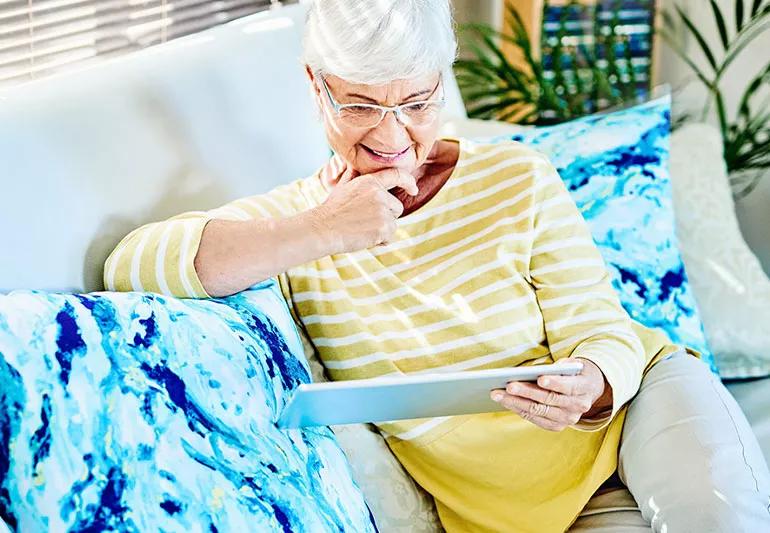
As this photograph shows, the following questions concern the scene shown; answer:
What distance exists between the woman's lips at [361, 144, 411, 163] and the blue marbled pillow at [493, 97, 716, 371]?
45cm

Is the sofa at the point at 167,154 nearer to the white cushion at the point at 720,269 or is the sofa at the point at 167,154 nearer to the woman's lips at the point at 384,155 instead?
the white cushion at the point at 720,269

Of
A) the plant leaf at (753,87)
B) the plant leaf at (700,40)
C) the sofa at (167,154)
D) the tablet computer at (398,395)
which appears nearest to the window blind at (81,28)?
the sofa at (167,154)

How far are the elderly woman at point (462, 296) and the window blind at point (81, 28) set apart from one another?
0.42 meters

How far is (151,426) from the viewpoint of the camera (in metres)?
0.98

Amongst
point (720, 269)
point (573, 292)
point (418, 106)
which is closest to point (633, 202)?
point (720, 269)

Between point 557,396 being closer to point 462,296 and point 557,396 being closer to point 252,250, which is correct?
point 462,296

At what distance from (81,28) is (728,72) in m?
1.96

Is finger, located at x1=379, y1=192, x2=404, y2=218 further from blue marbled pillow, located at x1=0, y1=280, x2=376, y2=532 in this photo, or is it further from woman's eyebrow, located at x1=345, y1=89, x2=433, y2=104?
blue marbled pillow, located at x1=0, y1=280, x2=376, y2=532

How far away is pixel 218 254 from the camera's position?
1.22 metres

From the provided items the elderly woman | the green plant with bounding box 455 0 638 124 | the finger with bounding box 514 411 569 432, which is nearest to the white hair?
the elderly woman

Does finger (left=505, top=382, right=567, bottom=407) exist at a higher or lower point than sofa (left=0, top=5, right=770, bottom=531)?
lower

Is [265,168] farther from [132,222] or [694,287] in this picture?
[694,287]

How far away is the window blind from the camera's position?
149cm

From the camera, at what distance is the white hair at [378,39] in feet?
4.21
